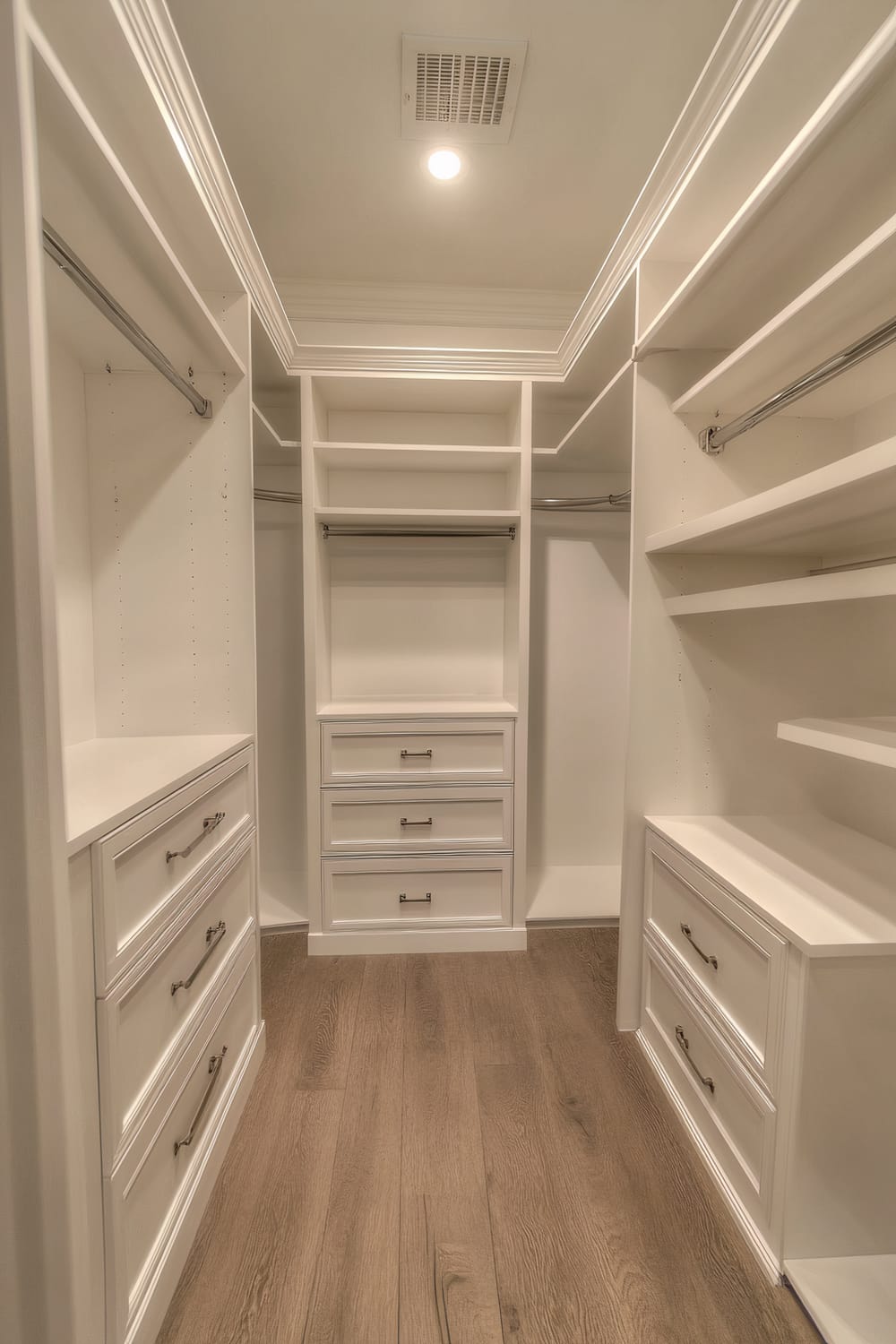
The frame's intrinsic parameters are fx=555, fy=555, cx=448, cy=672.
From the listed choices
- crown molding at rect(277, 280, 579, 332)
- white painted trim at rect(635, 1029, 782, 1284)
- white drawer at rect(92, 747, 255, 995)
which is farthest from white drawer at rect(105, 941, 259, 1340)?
crown molding at rect(277, 280, 579, 332)

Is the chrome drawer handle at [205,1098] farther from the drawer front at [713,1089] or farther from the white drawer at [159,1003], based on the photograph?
the drawer front at [713,1089]

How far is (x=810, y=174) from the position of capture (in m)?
0.98

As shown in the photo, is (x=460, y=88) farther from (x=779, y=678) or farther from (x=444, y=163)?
(x=779, y=678)

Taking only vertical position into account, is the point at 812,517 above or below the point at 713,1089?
above

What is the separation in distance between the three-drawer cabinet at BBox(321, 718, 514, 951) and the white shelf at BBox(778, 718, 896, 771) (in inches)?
45.0

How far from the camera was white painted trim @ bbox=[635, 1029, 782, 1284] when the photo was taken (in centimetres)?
105

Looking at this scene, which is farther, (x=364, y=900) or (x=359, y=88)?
(x=364, y=900)

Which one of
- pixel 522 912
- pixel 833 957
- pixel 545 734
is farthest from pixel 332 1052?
pixel 545 734

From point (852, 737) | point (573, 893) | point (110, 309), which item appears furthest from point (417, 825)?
point (110, 309)

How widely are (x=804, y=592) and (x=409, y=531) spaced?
1.49 metres

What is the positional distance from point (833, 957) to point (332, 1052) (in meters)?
1.36

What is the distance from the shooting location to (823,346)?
1.21 metres

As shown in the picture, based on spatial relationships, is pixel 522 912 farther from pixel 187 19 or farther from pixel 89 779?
pixel 187 19

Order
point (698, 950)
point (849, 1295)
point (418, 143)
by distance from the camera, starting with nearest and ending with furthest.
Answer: point (849, 1295), point (698, 950), point (418, 143)
